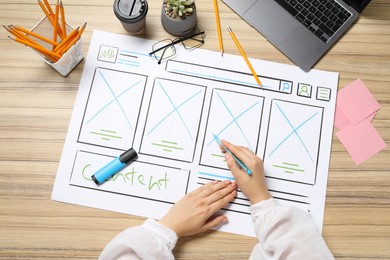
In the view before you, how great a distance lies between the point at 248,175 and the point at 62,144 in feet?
1.38

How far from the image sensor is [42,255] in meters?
0.83

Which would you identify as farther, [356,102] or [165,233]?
[356,102]

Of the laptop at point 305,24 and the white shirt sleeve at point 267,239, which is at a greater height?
the laptop at point 305,24

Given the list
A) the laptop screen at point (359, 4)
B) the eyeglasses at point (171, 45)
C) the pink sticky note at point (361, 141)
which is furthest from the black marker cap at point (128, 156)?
the laptop screen at point (359, 4)

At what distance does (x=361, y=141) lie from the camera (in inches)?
36.0

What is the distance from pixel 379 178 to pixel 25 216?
2.60 feet

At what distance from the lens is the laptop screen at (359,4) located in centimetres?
92

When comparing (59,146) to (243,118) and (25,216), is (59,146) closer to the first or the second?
(25,216)

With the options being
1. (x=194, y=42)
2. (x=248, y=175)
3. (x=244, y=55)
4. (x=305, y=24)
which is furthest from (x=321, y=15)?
(x=248, y=175)

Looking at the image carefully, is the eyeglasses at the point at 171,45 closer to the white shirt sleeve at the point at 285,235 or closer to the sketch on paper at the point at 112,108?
the sketch on paper at the point at 112,108

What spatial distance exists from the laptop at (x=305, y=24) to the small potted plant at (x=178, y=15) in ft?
0.41

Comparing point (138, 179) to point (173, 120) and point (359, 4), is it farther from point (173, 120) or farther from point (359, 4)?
point (359, 4)

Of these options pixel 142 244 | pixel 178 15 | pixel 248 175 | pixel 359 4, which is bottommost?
pixel 142 244

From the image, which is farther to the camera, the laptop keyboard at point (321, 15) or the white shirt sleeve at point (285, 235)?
the laptop keyboard at point (321, 15)
